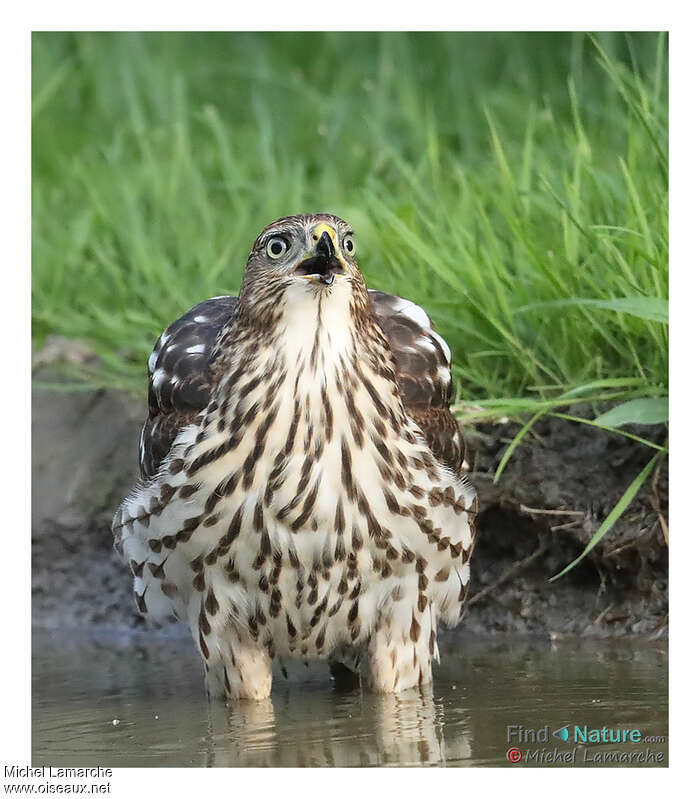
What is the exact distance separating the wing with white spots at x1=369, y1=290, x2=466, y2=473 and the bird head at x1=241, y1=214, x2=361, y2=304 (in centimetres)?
57

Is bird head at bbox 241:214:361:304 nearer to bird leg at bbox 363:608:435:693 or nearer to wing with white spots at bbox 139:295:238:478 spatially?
wing with white spots at bbox 139:295:238:478

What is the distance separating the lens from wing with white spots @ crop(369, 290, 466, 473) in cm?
455

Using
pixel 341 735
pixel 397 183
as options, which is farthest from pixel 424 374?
pixel 397 183

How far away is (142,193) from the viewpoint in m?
7.55

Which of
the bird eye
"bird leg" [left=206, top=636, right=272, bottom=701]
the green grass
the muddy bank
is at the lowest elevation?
"bird leg" [left=206, top=636, right=272, bottom=701]

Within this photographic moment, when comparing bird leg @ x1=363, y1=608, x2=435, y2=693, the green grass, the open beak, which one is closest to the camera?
the open beak

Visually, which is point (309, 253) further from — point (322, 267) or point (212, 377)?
point (212, 377)

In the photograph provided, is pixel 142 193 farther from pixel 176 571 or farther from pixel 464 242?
pixel 176 571

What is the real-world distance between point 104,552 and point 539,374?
2.01 meters

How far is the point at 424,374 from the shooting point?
4633 mm

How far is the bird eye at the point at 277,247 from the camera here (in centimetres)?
409

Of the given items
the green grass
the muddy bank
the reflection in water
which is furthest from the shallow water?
the green grass

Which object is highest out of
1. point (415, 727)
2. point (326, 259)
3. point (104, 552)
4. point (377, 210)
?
point (377, 210)

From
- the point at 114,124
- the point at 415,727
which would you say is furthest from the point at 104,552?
the point at 114,124
